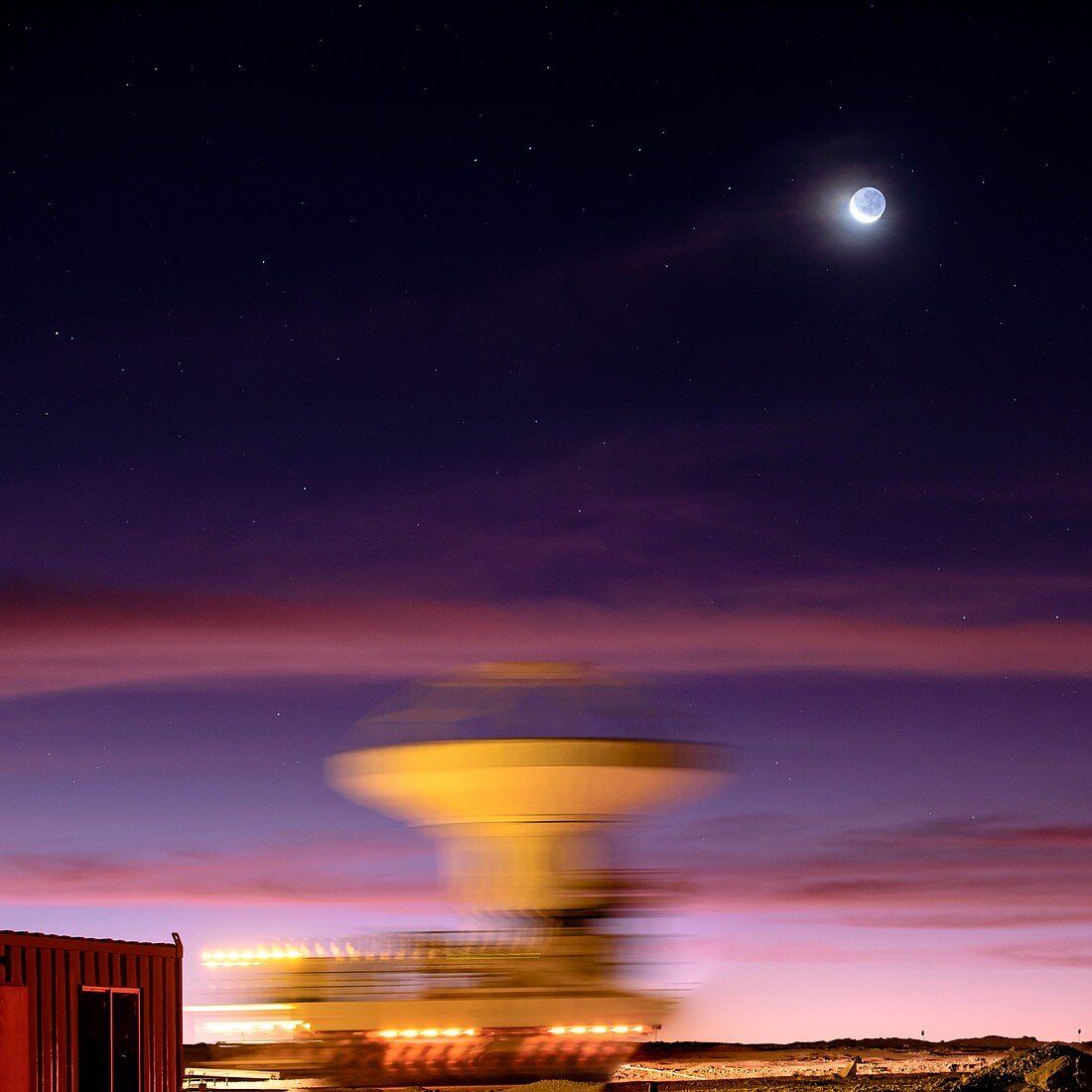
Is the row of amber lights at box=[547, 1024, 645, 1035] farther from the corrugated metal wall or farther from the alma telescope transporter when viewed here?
the corrugated metal wall

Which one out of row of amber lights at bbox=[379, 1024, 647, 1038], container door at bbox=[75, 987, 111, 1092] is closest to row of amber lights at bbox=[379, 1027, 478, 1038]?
row of amber lights at bbox=[379, 1024, 647, 1038]

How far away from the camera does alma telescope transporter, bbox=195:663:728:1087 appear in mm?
21594

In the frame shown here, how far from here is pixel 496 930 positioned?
22281mm

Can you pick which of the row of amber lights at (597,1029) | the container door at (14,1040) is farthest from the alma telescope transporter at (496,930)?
the container door at (14,1040)

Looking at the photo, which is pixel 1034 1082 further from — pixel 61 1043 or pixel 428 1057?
pixel 61 1043

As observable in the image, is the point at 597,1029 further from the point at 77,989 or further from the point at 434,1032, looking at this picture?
the point at 77,989

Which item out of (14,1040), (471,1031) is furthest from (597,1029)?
(14,1040)

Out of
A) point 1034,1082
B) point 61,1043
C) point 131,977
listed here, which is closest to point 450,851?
point 131,977

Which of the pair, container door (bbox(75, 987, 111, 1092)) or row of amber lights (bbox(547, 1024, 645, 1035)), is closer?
container door (bbox(75, 987, 111, 1092))

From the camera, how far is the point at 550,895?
2272cm

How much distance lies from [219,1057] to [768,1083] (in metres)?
26.9

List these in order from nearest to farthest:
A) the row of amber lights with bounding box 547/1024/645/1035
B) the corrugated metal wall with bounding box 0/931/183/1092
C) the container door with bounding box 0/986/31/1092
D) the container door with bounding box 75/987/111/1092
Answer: the container door with bounding box 0/986/31/1092, the corrugated metal wall with bounding box 0/931/183/1092, the container door with bounding box 75/987/111/1092, the row of amber lights with bounding box 547/1024/645/1035

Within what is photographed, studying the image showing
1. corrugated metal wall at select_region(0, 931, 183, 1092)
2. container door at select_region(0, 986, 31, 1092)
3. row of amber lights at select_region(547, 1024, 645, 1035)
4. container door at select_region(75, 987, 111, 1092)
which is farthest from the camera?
row of amber lights at select_region(547, 1024, 645, 1035)

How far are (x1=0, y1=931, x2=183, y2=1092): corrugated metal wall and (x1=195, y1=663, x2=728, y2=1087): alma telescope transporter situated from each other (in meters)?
1.29
